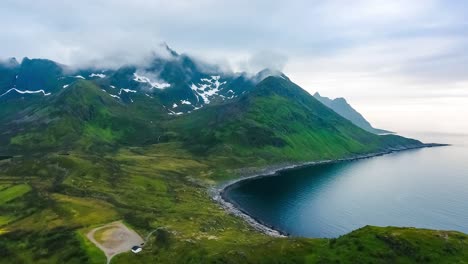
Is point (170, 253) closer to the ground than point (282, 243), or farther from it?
closer to the ground

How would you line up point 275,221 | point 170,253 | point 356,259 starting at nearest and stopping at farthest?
point 356,259 → point 170,253 → point 275,221

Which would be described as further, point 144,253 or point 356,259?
point 144,253

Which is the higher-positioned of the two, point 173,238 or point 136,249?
point 173,238

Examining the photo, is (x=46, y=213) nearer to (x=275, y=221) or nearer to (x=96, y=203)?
(x=96, y=203)

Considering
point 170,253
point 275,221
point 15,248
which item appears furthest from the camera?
point 275,221

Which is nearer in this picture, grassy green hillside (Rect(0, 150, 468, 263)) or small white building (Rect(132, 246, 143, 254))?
grassy green hillside (Rect(0, 150, 468, 263))

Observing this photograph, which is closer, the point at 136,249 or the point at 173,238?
the point at 136,249

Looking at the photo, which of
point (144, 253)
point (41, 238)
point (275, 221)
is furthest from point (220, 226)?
point (41, 238)

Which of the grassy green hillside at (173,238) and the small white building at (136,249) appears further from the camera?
the small white building at (136,249)

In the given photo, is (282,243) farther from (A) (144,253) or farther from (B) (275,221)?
(B) (275,221)

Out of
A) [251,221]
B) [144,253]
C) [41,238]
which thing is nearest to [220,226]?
[251,221]
